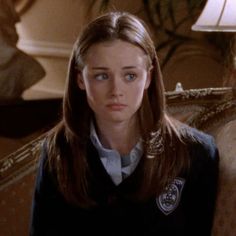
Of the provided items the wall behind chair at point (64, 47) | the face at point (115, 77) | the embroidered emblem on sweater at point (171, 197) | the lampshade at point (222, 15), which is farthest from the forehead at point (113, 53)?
the wall behind chair at point (64, 47)

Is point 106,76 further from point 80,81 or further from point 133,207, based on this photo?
point 133,207

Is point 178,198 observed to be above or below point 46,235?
above

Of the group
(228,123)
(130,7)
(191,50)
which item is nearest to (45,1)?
(130,7)

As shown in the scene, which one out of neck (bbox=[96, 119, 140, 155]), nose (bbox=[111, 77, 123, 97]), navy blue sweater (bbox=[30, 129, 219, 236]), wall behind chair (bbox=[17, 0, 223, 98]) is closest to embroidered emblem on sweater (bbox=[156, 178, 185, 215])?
navy blue sweater (bbox=[30, 129, 219, 236])

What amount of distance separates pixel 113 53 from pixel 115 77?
0.04 m

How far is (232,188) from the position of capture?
40.6 inches

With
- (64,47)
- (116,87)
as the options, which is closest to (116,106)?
(116,87)

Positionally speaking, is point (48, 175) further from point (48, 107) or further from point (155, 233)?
point (48, 107)

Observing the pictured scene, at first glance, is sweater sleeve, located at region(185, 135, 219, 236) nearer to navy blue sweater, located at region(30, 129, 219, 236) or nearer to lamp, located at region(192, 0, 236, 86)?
navy blue sweater, located at region(30, 129, 219, 236)

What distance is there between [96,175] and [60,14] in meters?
1.86

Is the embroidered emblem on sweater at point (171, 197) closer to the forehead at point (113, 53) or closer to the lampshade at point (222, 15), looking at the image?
the forehead at point (113, 53)

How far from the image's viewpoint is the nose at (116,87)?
3.01 ft

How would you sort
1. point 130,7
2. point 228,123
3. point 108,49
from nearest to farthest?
Answer: point 108,49
point 228,123
point 130,7

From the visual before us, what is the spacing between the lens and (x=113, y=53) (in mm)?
920
